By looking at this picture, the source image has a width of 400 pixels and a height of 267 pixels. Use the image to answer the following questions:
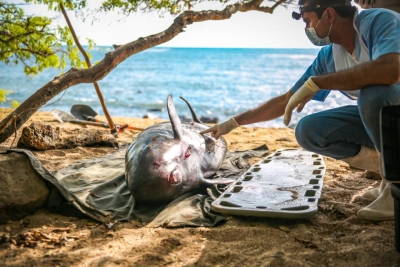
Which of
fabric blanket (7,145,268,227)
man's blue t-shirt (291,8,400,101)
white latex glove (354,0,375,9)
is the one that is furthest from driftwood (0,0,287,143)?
man's blue t-shirt (291,8,400,101)

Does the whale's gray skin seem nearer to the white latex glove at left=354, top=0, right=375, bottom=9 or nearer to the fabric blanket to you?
the fabric blanket

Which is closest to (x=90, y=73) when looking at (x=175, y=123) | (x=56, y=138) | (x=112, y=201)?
(x=56, y=138)

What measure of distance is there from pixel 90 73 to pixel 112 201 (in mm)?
2185

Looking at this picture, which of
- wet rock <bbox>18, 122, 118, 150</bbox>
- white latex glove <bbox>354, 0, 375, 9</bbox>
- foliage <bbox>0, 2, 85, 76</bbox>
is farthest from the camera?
foliage <bbox>0, 2, 85, 76</bbox>

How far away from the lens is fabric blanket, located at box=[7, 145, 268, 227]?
140 inches

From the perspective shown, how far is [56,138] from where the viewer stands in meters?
6.29

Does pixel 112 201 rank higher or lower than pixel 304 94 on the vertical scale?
lower

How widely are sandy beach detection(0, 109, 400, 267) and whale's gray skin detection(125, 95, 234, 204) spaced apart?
16.0 inches

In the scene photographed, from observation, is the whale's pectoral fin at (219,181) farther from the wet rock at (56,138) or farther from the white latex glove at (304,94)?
the wet rock at (56,138)

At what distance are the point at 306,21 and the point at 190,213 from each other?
6.06 ft

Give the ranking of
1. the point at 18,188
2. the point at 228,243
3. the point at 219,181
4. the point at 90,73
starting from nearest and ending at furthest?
1. the point at 228,243
2. the point at 18,188
3. the point at 219,181
4. the point at 90,73

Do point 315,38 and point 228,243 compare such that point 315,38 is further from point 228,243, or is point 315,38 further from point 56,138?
point 56,138

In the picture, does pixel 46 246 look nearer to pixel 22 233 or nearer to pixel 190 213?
pixel 22 233

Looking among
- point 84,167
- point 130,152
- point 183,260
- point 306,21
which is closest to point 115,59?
→ point 84,167
